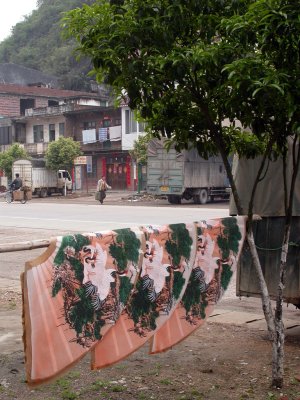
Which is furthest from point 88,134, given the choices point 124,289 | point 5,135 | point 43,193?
point 124,289

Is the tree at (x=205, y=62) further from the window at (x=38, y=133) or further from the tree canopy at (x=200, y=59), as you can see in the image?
the window at (x=38, y=133)

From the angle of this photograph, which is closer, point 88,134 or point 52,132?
point 88,134

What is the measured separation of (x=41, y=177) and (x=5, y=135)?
50.9 feet

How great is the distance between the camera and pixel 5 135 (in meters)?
59.9

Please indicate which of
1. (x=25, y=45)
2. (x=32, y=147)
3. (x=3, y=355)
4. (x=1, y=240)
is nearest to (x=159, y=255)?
(x=3, y=355)

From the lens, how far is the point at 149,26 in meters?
4.68

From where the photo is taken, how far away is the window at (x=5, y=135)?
59438 mm

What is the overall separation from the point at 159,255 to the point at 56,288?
962 mm

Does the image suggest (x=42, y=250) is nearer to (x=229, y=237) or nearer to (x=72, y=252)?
(x=229, y=237)

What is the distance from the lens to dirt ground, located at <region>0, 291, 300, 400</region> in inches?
193

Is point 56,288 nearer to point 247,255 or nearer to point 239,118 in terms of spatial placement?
point 239,118

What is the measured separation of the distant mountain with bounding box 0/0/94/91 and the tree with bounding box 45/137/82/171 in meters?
31.4

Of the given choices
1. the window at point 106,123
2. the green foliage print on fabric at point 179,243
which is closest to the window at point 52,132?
the window at point 106,123

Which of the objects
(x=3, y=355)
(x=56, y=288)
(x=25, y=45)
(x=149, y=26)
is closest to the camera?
(x=56, y=288)
